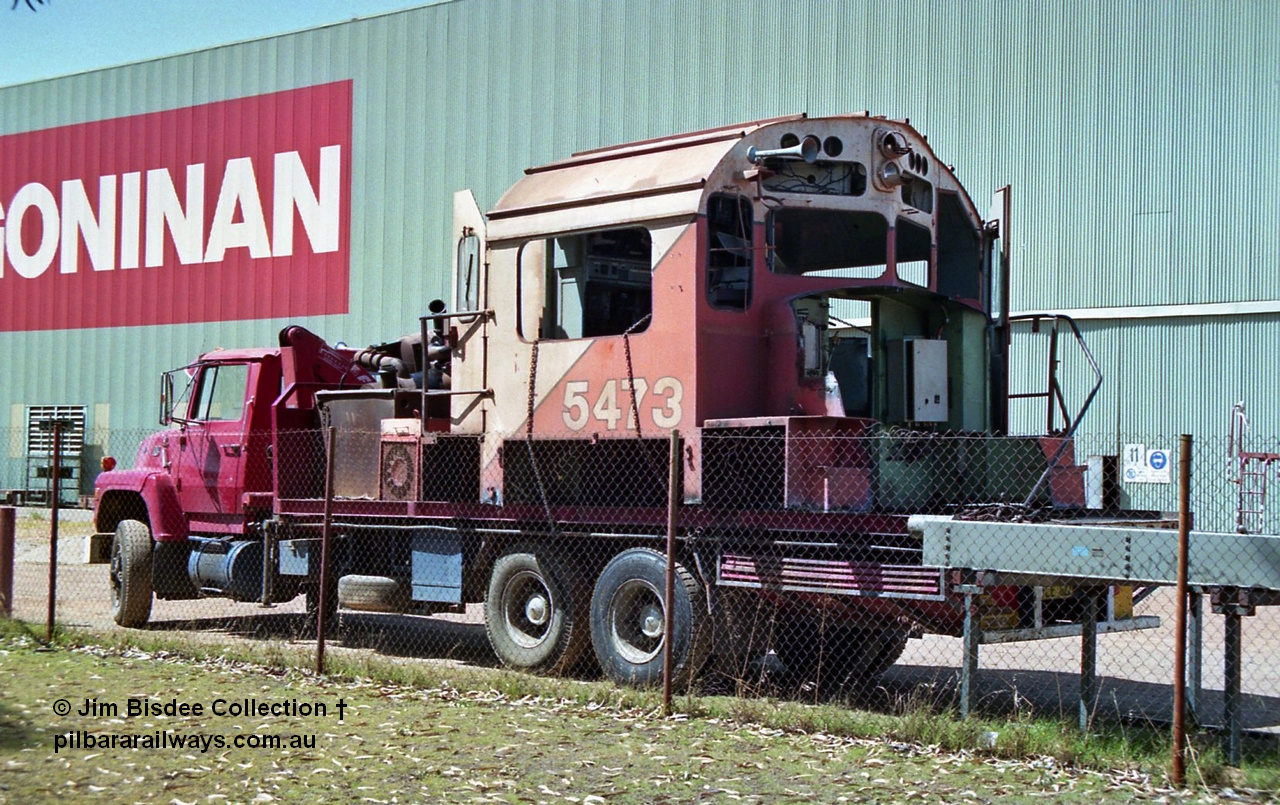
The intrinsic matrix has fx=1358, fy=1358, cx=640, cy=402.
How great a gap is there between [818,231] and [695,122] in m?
12.7

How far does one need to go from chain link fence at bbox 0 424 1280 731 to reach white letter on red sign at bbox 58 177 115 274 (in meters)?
18.6

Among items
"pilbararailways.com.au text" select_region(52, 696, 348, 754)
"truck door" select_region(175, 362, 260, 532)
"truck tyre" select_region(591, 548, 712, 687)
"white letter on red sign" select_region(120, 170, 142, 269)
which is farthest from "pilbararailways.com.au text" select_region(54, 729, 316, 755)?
"white letter on red sign" select_region(120, 170, 142, 269)

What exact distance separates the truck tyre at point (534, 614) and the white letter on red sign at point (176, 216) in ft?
69.4

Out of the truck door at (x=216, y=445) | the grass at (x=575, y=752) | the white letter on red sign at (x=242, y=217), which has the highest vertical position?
the white letter on red sign at (x=242, y=217)

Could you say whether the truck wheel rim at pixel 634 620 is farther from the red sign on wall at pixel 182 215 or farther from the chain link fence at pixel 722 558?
the red sign on wall at pixel 182 215

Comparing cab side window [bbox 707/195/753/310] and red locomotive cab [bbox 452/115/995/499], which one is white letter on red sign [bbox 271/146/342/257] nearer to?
red locomotive cab [bbox 452/115/995/499]

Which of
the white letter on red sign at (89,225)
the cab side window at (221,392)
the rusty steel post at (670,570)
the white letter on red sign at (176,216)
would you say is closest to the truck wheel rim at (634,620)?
the rusty steel post at (670,570)

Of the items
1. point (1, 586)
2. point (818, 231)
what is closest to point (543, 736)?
point (818, 231)

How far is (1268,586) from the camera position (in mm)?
7129

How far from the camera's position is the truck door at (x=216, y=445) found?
13867 mm

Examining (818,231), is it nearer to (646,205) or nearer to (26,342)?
(646,205)

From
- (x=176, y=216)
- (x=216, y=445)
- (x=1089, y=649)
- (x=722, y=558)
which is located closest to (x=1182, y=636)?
(x=1089, y=649)

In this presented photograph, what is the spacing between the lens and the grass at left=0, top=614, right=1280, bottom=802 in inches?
276

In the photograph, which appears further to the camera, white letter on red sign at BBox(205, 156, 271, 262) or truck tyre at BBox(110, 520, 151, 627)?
white letter on red sign at BBox(205, 156, 271, 262)
